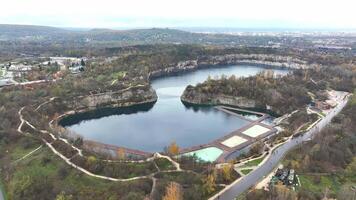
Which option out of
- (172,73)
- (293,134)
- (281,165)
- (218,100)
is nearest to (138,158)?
(281,165)

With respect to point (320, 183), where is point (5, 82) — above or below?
above

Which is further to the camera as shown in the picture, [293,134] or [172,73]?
[172,73]

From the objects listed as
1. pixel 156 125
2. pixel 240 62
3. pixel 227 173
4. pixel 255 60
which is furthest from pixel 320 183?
pixel 255 60

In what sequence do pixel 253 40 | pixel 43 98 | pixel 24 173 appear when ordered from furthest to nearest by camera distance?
pixel 253 40, pixel 43 98, pixel 24 173

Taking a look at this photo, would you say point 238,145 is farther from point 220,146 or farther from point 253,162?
point 253,162

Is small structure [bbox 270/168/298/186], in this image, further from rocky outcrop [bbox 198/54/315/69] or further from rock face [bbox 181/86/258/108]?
rocky outcrop [bbox 198/54/315/69]

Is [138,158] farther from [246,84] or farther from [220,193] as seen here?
[246,84]
